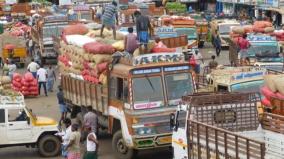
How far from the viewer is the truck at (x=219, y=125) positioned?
1216 centimetres

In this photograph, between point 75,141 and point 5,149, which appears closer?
point 75,141

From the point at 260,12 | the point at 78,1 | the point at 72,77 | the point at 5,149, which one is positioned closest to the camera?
the point at 5,149

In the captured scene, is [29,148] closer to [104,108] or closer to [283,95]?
[104,108]

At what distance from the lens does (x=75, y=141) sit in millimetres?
15961

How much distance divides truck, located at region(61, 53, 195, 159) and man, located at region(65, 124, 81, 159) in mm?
1198

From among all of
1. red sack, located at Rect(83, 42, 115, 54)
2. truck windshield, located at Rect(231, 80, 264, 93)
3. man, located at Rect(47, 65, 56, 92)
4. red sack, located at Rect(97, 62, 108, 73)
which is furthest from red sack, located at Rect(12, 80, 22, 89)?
truck windshield, located at Rect(231, 80, 264, 93)

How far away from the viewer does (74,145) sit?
16.0m

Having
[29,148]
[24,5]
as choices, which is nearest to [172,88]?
[29,148]

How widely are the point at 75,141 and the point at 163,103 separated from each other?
7.18 ft

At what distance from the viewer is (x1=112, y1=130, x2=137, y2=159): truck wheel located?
1709 cm

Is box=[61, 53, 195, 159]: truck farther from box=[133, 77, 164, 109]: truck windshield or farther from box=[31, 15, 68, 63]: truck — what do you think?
box=[31, 15, 68, 63]: truck

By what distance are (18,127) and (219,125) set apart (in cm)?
599

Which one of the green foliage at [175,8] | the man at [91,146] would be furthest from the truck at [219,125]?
the green foliage at [175,8]

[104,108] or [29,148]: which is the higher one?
[104,108]
